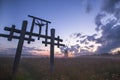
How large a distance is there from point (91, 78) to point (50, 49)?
4.24 meters

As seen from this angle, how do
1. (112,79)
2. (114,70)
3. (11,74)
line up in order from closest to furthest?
(11,74)
(112,79)
(114,70)

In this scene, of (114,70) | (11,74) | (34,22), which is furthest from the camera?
(114,70)

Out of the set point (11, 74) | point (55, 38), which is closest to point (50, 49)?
point (55, 38)

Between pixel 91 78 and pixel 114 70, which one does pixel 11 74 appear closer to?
pixel 91 78

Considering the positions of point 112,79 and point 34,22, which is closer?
point 112,79

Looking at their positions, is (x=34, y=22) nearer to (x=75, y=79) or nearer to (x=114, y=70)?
(x=75, y=79)

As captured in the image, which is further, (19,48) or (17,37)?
(17,37)

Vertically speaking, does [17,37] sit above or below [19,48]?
above

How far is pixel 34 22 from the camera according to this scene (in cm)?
1420

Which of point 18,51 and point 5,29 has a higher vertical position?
point 5,29

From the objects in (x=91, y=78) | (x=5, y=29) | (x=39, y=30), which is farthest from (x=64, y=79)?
(x=5, y=29)

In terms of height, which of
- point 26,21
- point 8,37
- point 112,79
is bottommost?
point 112,79

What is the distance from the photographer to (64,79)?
497 inches

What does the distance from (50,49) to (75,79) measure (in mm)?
3751
